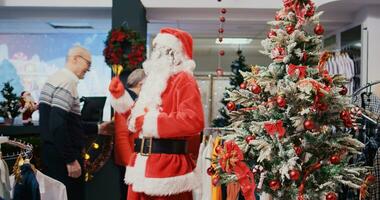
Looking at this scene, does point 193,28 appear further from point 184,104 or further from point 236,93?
point 236,93

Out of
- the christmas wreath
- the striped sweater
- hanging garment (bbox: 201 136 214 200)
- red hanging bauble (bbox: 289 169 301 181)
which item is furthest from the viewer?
the christmas wreath

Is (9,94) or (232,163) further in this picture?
(9,94)

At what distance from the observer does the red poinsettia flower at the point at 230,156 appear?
211 cm

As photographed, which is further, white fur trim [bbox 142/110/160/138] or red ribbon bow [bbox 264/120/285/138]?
white fur trim [bbox 142/110/160/138]

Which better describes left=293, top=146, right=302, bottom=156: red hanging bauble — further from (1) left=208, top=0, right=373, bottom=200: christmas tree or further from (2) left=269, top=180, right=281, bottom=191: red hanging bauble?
(2) left=269, top=180, right=281, bottom=191: red hanging bauble

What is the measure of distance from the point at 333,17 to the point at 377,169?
160 inches

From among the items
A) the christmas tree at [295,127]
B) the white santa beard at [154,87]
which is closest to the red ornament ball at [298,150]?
the christmas tree at [295,127]

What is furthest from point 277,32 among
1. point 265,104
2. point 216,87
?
point 216,87

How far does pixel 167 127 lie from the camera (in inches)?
106

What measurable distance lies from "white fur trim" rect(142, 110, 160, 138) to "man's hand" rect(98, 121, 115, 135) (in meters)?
1.45

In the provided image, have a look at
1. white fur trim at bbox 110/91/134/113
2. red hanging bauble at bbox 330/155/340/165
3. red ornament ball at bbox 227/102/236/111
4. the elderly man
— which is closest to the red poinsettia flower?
red ornament ball at bbox 227/102/236/111

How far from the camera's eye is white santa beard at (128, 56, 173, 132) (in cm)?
284

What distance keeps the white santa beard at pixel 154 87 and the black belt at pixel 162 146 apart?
18cm

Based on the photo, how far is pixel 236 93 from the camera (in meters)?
2.22
